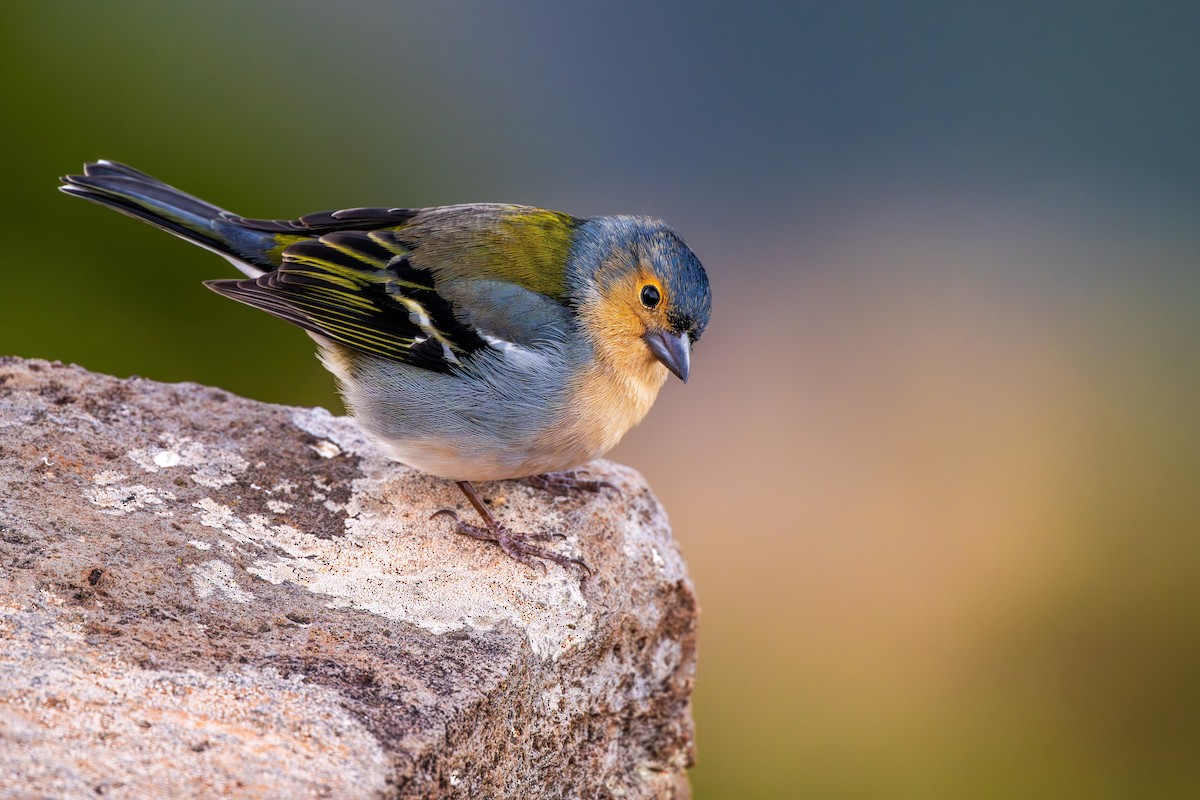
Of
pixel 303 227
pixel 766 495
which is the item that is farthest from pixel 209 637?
pixel 766 495

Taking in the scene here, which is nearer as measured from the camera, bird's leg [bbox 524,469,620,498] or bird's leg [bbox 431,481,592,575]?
bird's leg [bbox 431,481,592,575]

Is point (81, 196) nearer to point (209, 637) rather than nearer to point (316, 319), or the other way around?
point (316, 319)

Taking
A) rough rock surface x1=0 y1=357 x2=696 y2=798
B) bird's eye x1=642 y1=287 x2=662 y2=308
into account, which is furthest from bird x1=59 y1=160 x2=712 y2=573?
rough rock surface x1=0 y1=357 x2=696 y2=798

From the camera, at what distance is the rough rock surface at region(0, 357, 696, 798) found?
279 cm

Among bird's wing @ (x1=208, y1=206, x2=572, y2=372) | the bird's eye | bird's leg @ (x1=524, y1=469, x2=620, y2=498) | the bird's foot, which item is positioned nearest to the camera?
the bird's foot

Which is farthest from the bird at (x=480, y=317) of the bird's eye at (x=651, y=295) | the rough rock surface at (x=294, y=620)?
the rough rock surface at (x=294, y=620)

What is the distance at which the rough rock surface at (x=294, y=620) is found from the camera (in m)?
2.79

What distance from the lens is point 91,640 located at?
3074 millimetres

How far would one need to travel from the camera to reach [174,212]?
4.84 metres

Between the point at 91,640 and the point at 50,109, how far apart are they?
509 cm

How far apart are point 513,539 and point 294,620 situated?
99 cm

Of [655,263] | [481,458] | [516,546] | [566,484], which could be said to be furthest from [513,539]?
[655,263]

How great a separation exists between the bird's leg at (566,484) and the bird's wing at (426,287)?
67 cm

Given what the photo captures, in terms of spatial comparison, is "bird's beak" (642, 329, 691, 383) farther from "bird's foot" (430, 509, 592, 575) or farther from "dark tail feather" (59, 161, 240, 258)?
"dark tail feather" (59, 161, 240, 258)
